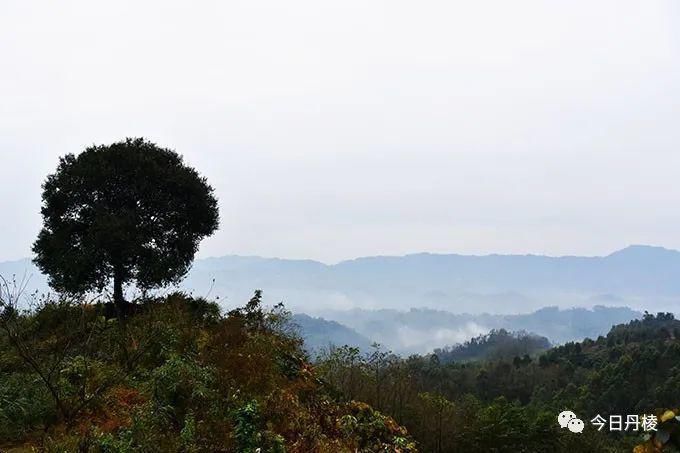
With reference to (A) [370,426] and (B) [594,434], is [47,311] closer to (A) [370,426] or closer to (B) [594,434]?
(A) [370,426]

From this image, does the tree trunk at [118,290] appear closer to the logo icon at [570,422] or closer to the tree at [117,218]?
the tree at [117,218]

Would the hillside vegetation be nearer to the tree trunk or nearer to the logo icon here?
the tree trunk

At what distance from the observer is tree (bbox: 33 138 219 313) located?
13758mm

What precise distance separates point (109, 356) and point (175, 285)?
489 centimetres

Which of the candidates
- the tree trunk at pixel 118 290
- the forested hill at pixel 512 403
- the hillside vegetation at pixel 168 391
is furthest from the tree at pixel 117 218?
the forested hill at pixel 512 403

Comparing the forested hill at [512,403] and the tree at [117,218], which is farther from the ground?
the tree at [117,218]

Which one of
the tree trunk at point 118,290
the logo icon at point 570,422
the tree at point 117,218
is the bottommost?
the logo icon at point 570,422

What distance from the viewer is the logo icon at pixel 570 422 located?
16.4m

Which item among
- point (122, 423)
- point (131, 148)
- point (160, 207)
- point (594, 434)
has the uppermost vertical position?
point (131, 148)

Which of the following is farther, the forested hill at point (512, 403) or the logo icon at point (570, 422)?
the logo icon at point (570, 422)

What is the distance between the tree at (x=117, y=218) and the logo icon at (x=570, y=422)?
40.3 ft

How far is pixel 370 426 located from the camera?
10.5m

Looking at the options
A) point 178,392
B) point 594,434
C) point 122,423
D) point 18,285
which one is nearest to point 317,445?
point 178,392

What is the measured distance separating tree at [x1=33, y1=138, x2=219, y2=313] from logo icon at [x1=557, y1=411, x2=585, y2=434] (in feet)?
40.3
